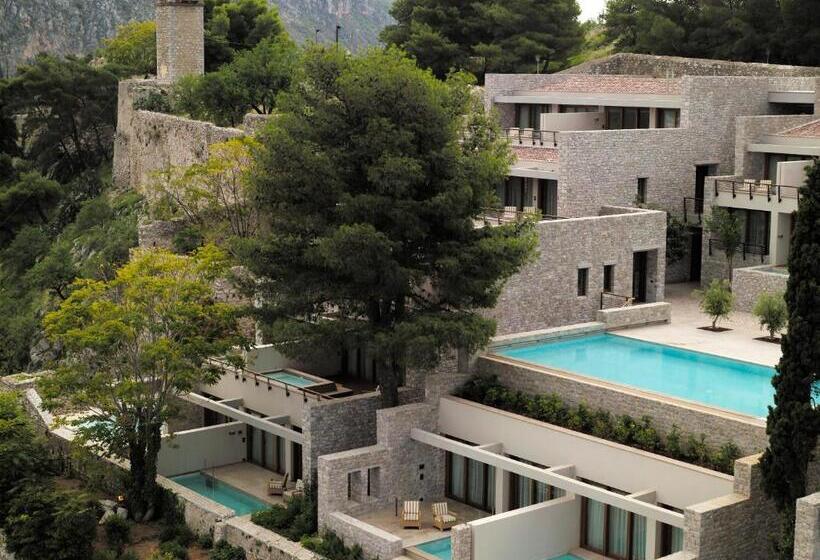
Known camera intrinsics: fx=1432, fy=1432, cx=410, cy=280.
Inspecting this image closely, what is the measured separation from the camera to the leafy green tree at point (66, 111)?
6775cm

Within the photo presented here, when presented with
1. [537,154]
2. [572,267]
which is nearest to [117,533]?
[572,267]

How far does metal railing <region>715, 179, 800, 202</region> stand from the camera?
35.5 meters

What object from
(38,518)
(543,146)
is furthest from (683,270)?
(38,518)

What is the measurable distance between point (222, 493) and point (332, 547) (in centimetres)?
510

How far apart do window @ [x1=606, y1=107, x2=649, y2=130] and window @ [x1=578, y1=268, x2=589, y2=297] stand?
369 inches

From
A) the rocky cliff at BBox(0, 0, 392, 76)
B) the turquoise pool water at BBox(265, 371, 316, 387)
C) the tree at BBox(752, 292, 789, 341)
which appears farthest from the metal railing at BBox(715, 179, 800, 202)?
the rocky cliff at BBox(0, 0, 392, 76)

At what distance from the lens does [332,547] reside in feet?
86.7

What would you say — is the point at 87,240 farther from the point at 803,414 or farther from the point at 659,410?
the point at 803,414

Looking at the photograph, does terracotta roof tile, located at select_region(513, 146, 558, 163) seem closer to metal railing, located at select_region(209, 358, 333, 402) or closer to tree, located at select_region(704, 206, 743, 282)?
tree, located at select_region(704, 206, 743, 282)

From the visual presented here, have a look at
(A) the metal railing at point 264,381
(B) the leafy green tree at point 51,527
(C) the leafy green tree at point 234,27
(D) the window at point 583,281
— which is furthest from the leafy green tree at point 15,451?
(C) the leafy green tree at point 234,27

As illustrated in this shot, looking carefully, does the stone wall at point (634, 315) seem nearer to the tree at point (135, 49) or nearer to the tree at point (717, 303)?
the tree at point (717, 303)

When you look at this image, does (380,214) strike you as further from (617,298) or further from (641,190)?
(641,190)

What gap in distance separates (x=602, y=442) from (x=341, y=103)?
8777 mm

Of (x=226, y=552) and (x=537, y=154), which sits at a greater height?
(x=537, y=154)
